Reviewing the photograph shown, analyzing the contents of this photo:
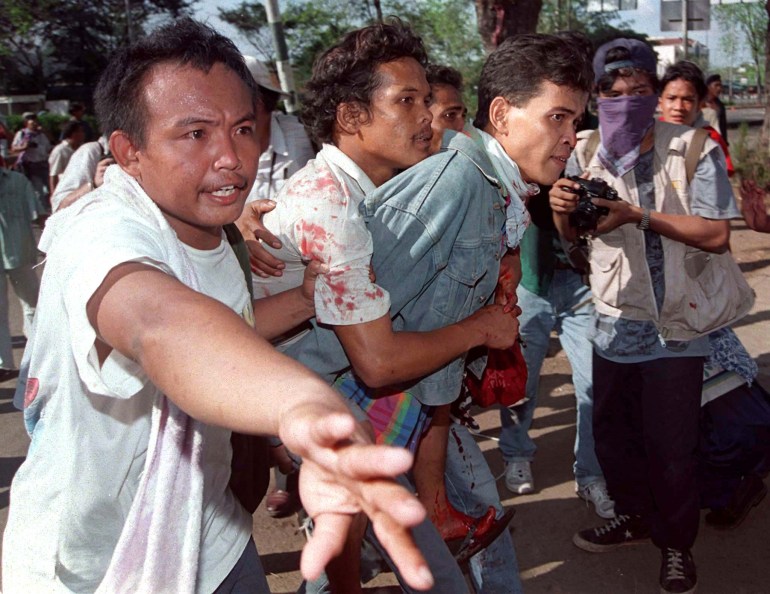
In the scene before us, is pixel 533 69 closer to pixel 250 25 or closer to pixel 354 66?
pixel 354 66

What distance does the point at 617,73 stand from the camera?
3.48 m

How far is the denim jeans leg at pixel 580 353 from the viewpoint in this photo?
4117 mm

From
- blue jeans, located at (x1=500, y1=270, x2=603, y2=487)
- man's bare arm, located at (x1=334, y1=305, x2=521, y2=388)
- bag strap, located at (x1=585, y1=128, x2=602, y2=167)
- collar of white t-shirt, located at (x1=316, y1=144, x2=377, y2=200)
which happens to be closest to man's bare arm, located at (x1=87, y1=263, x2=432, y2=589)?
man's bare arm, located at (x1=334, y1=305, x2=521, y2=388)

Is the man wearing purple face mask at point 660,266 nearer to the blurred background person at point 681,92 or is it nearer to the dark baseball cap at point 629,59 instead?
the dark baseball cap at point 629,59

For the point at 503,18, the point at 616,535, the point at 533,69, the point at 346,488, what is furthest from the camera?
the point at 503,18

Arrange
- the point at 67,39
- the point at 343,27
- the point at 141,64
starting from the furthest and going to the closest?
the point at 67,39 < the point at 343,27 < the point at 141,64

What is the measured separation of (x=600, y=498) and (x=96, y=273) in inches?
127

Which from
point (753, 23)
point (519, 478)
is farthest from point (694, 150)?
point (753, 23)

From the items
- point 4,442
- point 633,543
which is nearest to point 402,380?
point 633,543

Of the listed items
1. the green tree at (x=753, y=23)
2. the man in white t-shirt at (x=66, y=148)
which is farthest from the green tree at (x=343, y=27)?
the man in white t-shirt at (x=66, y=148)

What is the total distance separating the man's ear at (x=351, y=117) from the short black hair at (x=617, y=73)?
4.58 ft

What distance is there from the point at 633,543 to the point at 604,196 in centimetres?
161

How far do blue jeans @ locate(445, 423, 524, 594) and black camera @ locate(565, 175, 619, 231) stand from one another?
102cm

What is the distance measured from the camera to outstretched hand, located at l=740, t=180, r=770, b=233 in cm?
359
